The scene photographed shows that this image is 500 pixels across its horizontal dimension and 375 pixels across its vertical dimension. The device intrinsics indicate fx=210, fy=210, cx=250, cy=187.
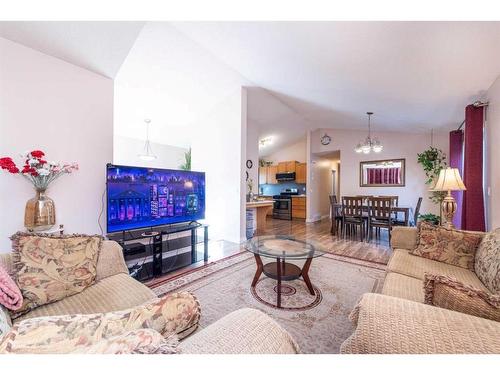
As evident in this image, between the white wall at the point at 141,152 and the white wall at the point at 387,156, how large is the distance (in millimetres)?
4515

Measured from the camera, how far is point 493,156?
237 centimetres

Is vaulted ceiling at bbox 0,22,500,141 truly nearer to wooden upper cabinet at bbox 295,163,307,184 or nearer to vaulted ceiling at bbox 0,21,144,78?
vaulted ceiling at bbox 0,21,144,78

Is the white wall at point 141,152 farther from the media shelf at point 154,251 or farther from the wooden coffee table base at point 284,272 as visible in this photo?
the wooden coffee table base at point 284,272

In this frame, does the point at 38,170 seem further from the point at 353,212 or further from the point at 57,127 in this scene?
the point at 353,212

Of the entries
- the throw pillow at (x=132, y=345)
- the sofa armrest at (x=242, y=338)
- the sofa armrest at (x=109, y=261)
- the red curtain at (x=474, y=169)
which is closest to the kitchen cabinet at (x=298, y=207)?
the red curtain at (x=474, y=169)

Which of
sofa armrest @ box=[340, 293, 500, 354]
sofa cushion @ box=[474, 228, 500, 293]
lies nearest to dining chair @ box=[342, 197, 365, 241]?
sofa cushion @ box=[474, 228, 500, 293]

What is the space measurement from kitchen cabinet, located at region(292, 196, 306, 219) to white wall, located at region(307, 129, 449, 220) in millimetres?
364

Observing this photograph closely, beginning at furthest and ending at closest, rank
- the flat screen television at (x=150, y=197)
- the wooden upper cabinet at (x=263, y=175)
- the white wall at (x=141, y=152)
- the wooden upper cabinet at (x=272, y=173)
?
the wooden upper cabinet at (x=263, y=175), the wooden upper cabinet at (x=272, y=173), the white wall at (x=141, y=152), the flat screen television at (x=150, y=197)

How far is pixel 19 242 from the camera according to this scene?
4.03ft

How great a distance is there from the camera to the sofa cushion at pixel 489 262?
4.25ft

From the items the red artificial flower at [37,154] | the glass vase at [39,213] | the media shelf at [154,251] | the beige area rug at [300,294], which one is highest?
the red artificial flower at [37,154]

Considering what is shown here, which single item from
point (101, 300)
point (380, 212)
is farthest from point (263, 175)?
point (101, 300)

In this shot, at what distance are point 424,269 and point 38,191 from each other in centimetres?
344
